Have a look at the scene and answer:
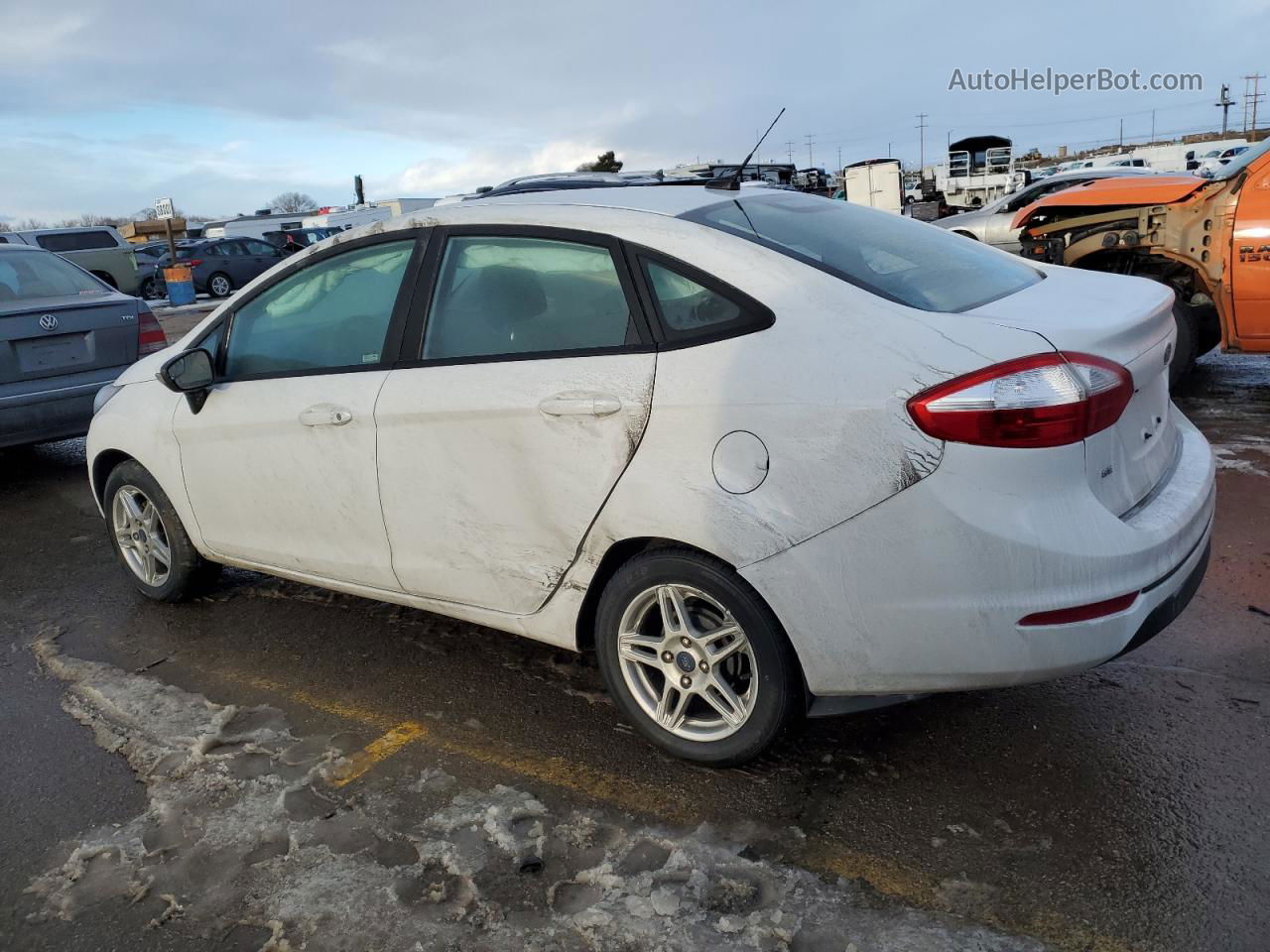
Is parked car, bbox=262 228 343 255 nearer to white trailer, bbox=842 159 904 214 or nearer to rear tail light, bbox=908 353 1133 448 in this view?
white trailer, bbox=842 159 904 214

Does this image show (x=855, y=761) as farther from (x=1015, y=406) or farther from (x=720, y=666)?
(x=1015, y=406)

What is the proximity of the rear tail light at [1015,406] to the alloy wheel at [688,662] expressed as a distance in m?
0.80

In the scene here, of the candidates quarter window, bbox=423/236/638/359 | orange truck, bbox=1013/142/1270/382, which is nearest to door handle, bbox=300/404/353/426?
quarter window, bbox=423/236/638/359

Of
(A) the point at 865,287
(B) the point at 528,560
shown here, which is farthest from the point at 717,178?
(B) the point at 528,560

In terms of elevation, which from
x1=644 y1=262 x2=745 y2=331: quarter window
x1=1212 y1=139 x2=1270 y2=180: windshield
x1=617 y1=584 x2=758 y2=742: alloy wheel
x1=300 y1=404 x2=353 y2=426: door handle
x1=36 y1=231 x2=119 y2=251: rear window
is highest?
x1=36 y1=231 x2=119 y2=251: rear window

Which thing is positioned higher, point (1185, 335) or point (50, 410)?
point (50, 410)

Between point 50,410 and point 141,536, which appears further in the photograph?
point 50,410

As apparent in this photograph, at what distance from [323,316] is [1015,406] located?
2497 millimetres

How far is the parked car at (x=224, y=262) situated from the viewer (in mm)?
25922

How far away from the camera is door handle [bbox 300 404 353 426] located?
3.48m

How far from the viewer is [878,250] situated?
10.3ft

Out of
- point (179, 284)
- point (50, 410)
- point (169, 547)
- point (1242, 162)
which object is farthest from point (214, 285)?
point (1242, 162)

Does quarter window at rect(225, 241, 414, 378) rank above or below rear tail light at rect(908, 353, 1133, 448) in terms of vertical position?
above

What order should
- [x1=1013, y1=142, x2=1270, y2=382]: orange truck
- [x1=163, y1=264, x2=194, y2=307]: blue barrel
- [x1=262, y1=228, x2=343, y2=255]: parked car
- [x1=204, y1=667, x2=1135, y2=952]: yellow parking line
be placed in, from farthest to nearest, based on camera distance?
1. [x1=262, y1=228, x2=343, y2=255]: parked car
2. [x1=163, y1=264, x2=194, y2=307]: blue barrel
3. [x1=1013, y1=142, x2=1270, y2=382]: orange truck
4. [x1=204, y1=667, x2=1135, y2=952]: yellow parking line
